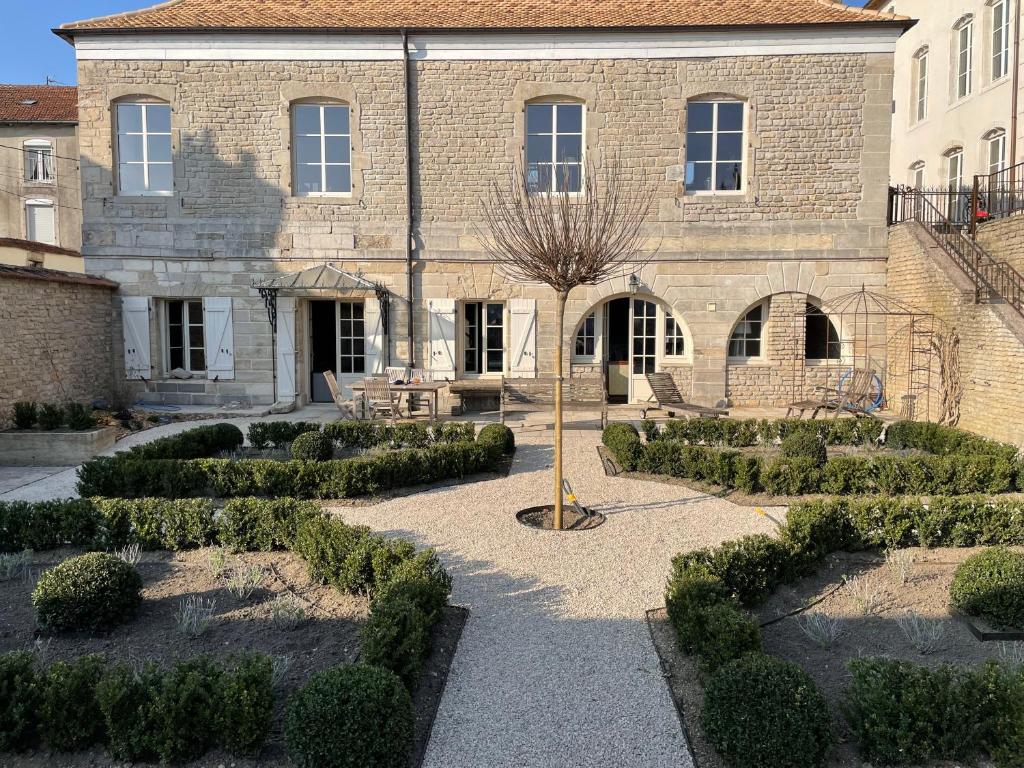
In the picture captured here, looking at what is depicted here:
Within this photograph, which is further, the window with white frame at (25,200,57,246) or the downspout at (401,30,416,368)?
the window with white frame at (25,200,57,246)

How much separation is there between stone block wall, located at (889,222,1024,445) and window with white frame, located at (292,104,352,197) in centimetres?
939

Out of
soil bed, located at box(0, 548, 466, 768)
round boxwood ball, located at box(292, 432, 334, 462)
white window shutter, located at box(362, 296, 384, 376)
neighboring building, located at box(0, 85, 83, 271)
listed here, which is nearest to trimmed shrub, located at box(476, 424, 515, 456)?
round boxwood ball, located at box(292, 432, 334, 462)

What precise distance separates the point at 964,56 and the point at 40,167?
24.0 m

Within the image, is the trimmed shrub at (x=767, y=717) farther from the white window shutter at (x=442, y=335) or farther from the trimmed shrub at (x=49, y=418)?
the white window shutter at (x=442, y=335)

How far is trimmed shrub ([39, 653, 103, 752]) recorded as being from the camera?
9.74 feet

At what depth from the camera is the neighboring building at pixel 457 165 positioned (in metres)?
12.1

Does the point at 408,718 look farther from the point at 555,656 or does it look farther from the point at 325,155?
the point at 325,155

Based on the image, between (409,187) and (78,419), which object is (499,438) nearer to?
(78,419)

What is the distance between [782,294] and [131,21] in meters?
12.1

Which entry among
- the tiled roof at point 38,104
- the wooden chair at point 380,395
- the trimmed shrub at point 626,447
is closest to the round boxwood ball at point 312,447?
the wooden chair at point 380,395

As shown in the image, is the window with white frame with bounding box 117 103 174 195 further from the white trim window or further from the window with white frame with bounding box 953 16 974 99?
the window with white frame with bounding box 953 16 974 99

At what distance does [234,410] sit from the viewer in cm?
1225

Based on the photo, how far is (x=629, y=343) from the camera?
12.9 meters

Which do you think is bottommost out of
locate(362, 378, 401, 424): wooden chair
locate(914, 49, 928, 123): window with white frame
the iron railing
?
locate(362, 378, 401, 424): wooden chair
